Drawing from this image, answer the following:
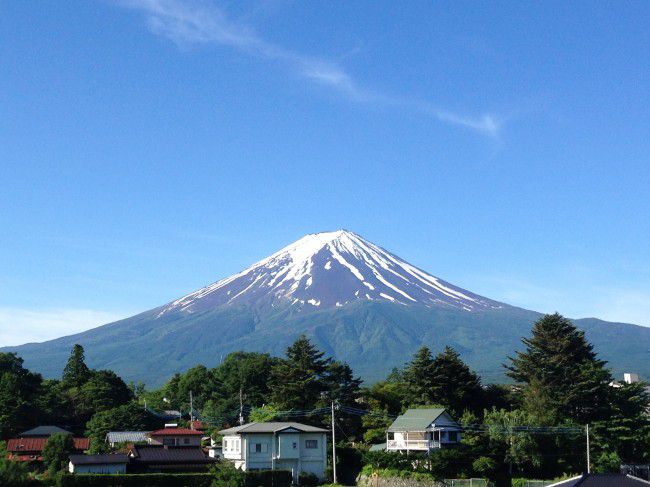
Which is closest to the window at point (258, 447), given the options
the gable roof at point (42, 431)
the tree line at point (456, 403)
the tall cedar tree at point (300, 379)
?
the tree line at point (456, 403)

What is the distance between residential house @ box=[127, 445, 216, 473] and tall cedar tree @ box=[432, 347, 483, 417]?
16085 millimetres

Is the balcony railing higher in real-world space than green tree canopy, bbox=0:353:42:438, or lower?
lower

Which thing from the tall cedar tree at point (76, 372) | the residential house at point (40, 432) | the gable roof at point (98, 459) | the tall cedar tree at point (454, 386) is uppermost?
the tall cedar tree at point (76, 372)

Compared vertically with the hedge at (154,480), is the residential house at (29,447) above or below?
above

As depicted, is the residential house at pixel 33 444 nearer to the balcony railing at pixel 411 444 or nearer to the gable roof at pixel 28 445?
the gable roof at pixel 28 445

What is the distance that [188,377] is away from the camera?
305 ft

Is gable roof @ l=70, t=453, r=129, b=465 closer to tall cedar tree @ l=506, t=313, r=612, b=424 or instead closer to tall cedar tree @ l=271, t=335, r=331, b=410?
tall cedar tree @ l=271, t=335, r=331, b=410

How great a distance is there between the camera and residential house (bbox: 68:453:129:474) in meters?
51.8

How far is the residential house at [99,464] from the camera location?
51.8 meters

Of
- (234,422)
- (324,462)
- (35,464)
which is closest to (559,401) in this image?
(324,462)

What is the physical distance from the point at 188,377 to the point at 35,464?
35544mm

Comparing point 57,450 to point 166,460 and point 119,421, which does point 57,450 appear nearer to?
point 166,460

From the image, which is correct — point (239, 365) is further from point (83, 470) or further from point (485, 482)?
point (485, 482)

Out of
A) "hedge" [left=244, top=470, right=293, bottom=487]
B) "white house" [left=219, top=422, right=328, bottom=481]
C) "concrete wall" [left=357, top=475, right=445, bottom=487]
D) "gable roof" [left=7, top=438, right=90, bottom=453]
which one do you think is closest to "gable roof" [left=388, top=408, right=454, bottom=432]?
"white house" [left=219, top=422, right=328, bottom=481]
